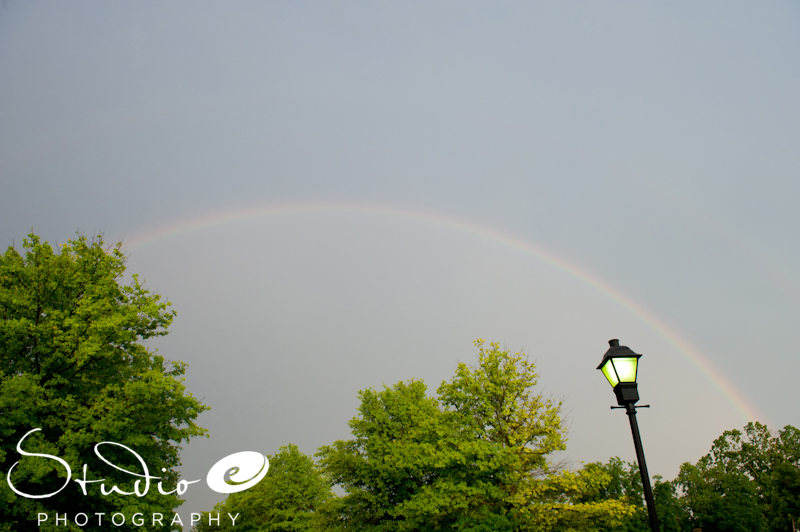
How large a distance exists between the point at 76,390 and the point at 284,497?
36.8 metres

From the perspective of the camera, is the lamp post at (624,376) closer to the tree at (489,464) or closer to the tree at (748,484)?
the tree at (489,464)

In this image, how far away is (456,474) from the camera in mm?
30125

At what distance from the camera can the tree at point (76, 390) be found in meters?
18.2

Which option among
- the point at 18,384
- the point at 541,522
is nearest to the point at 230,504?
the point at 541,522

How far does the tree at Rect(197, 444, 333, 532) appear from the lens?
5041 centimetres

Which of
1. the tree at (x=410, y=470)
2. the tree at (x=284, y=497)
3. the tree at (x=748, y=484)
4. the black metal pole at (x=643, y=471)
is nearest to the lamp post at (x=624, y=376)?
the black metal pole at (x=643, y=471)

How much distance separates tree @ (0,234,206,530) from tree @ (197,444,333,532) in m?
30.5

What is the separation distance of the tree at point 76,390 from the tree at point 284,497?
1199 inches

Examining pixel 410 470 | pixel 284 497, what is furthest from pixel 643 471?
pixel 284 497

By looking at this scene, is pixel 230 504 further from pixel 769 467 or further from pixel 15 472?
pixel 769 467

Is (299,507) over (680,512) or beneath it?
over

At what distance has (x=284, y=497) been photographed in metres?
52.7

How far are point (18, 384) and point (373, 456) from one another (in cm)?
2594

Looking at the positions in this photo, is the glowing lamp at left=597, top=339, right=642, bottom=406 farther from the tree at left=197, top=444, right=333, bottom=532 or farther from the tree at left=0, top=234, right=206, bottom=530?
the tree at left=197, top=444, right=333, bottom=532
